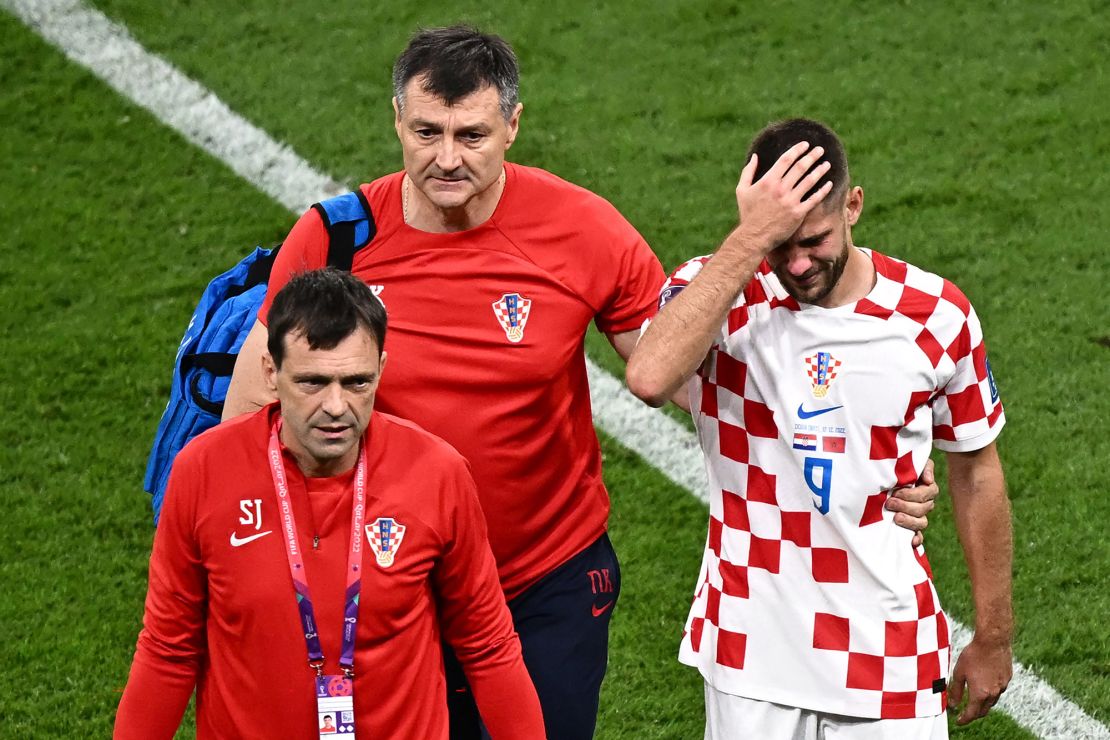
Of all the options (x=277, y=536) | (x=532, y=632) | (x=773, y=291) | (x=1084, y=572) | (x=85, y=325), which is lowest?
(x=85, y=325)

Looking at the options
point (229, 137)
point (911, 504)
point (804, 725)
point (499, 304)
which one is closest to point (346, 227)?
point (499, 304)

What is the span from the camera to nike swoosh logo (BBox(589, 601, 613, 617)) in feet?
13.2

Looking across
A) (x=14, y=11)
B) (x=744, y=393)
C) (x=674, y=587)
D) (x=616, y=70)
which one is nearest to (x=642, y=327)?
(x=744, y=393)

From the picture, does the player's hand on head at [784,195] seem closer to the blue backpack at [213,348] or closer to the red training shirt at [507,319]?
the red training shirt at [507,319]

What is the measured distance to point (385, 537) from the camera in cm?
323

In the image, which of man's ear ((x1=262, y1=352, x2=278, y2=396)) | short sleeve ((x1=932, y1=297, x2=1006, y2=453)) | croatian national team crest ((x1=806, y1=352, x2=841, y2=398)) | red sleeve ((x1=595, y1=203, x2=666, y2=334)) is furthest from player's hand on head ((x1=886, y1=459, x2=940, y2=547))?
man's ear ((x1=262, y1=352, x2=278, y2=396))

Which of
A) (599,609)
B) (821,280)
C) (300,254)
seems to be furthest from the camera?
(599,609)

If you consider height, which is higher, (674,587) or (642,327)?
(642,327)

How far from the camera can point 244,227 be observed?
7.45 metres

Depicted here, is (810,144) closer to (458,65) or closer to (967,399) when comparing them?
(967,399)

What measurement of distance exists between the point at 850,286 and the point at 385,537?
1.04 metres

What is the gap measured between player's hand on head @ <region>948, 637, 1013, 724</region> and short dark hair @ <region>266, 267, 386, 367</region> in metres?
1.42

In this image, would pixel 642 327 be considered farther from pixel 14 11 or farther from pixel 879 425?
pixel 14 11

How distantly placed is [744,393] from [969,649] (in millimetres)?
759
